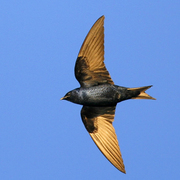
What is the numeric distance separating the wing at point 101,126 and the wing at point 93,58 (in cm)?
50

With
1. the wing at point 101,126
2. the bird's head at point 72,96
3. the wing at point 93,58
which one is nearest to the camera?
the wing at point 93,58

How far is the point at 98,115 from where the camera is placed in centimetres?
735

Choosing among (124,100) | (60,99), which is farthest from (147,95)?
(60,99)

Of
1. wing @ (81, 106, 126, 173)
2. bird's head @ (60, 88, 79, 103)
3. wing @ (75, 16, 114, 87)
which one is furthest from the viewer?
wing @ (81, 106, 126, 173)

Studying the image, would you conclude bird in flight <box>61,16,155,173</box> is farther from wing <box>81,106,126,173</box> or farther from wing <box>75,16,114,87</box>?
wing <box>81,106,126,173</box>

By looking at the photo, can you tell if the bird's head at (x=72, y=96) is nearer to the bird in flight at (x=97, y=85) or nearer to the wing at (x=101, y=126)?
the bird in flight at (x=97, y=85)

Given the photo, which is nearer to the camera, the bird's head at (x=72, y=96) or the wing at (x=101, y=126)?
the bird's head at (x=72, y=96)

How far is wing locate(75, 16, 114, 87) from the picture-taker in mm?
6973

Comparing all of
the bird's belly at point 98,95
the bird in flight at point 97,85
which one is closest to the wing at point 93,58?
the bird in flight at point 97,85

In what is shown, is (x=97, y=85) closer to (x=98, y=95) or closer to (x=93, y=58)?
(x=98, y=95)

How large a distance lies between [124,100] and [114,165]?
0.94m

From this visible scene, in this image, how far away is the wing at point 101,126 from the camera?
23.9 feet

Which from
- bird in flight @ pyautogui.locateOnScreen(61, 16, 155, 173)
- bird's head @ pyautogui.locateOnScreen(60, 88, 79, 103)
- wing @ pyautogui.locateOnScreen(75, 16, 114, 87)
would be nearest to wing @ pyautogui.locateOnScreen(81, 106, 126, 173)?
bird in flight @ pyautogui.locateOnScreen(61, 16, 155, 173)

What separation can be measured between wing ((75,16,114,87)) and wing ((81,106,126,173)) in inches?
19.7
